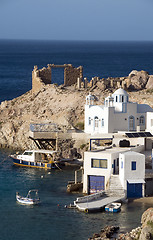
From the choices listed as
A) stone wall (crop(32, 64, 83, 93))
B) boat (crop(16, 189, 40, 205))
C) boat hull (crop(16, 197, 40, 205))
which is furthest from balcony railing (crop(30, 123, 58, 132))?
boat hull (crop(16, 197, 40, 205))

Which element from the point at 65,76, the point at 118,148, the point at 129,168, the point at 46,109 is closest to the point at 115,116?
the point at 118,148

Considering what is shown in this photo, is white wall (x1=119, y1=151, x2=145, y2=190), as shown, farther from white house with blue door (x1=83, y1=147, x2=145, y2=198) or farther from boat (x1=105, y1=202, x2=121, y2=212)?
boat (x1=105, y1=202, x2=121, y2=212)

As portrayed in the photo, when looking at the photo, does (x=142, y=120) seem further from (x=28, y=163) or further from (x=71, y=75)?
(x=71, y=75)

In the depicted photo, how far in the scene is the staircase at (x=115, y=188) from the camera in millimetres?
58537

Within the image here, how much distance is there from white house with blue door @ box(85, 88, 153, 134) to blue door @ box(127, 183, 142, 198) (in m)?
19.3

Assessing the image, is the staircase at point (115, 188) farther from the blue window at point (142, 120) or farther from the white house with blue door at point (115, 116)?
the blue window at point (142, 120)

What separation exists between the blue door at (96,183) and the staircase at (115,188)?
1.16 meters

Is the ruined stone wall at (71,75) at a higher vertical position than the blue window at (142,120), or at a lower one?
higher

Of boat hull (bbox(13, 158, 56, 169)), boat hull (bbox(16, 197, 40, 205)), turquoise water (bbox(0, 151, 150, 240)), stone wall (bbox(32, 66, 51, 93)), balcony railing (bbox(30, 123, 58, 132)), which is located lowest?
turquoise water (bbox(0, 151, 150, 240))

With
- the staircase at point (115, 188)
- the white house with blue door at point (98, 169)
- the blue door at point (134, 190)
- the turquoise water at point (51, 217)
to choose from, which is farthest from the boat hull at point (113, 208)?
the white house with blue door at point (98, 169)

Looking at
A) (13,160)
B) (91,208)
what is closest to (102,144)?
(13,160)

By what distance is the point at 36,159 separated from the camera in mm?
74938

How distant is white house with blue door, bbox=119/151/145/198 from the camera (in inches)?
2325

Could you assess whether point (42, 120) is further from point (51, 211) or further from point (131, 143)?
point (51, 211)
